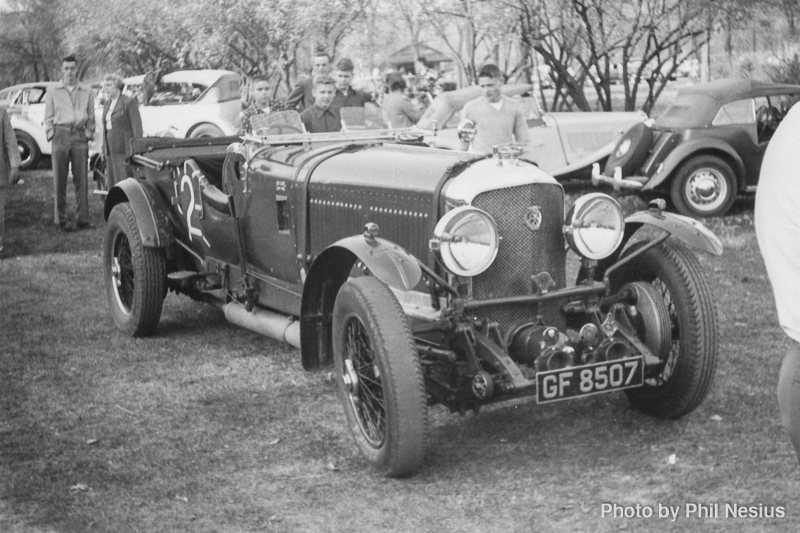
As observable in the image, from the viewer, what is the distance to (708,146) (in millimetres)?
11258

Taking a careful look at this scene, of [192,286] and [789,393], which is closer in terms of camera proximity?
[789,393]

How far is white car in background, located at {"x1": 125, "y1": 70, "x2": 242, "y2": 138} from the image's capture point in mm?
16984

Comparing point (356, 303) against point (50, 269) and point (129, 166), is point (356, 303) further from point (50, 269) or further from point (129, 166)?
point (50, 269)

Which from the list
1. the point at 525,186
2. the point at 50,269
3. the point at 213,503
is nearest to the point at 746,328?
the point at 525,186

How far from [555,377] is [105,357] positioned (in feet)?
10.9

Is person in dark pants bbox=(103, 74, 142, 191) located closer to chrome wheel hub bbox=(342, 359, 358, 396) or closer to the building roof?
chrome wheel hub bbox=(342, 359, 358, 396)

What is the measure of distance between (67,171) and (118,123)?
83cm

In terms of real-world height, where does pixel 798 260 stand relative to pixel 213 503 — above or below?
above

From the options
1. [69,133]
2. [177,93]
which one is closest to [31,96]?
[177,93]

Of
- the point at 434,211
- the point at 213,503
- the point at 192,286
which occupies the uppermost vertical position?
the point at 434,211

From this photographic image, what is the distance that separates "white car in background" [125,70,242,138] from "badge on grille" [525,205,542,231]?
41.0 feet

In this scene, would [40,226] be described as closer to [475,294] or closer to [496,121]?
[496,121]

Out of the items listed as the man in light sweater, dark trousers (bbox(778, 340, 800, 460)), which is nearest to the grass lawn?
dark trousers (bbox(778, 340, 800, 460))

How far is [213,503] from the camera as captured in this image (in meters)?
4.16
